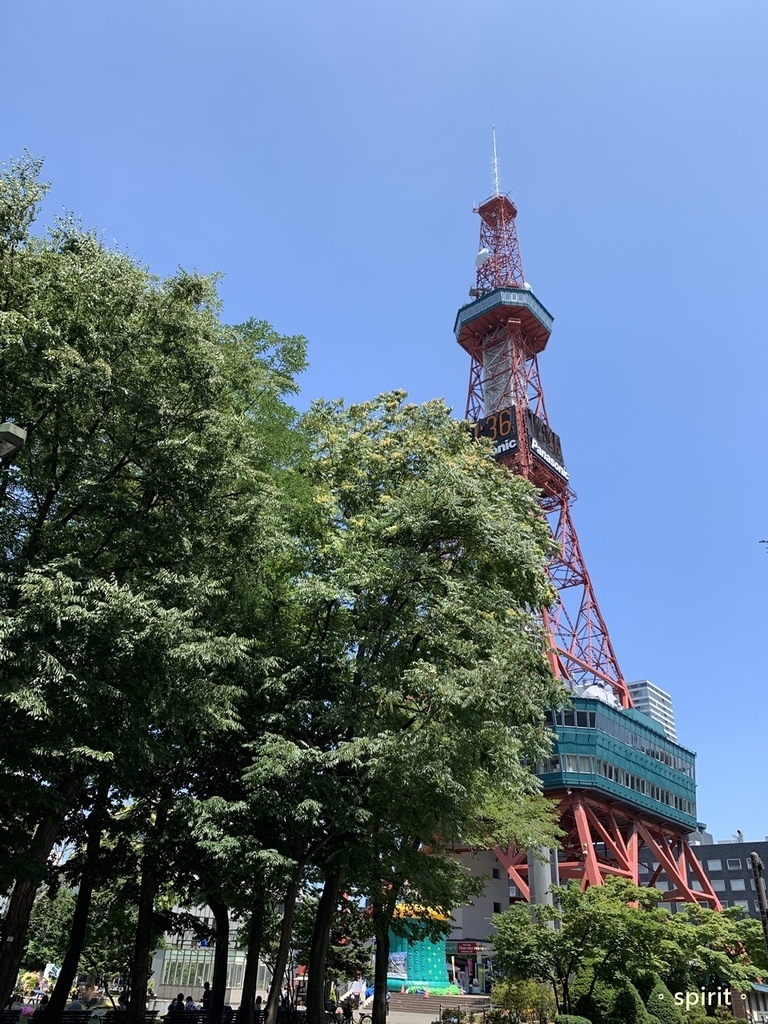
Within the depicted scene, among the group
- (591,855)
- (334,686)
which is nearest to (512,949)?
(334,686)

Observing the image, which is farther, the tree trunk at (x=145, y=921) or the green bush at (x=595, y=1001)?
the green bush at (x=595, y=1001)

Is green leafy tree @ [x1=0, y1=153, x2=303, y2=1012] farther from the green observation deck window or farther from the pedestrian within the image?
the green observation deck window

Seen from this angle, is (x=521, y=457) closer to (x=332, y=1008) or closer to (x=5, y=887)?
(x=332, y=1008)

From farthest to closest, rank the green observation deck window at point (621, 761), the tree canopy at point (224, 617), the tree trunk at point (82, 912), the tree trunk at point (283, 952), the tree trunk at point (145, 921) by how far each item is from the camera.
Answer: the green observation deck window at point (621, 761) → the tree trunk at point (82, 912) → the tree trunk at point (145, 921) → the tree trunk at point (283, 952) → the tree canopy at point (224, 617)

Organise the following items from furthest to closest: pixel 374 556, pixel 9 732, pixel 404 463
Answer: pixel 404 463 < pixel 374 556 < pixel 9 732

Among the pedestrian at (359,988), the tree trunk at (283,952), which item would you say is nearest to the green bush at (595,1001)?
the tree trunk at (283,952)

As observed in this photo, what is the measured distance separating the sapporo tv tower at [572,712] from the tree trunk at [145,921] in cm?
3840

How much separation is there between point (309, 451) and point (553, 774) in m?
47.8

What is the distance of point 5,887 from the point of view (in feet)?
45.6

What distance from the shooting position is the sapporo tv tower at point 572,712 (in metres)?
60.0

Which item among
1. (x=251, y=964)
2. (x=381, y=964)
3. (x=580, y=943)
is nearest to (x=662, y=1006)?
(x=580, y=943)

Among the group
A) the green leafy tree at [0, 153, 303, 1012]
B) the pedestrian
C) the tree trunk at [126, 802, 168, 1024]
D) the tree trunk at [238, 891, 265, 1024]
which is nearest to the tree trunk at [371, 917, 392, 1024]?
the tree trunk at [238, 891, 265, 1024]

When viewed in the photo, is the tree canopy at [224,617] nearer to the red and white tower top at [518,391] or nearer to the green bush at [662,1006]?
the green bush at [662,1006]

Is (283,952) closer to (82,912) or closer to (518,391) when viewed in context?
(82,912)
